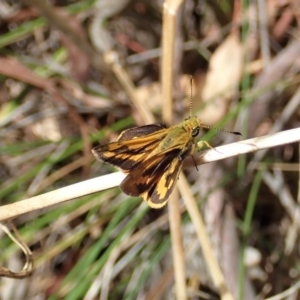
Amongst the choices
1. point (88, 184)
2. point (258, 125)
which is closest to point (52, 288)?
point (258, 125)

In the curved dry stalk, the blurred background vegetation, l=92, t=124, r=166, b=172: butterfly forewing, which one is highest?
the blurred background vegetation

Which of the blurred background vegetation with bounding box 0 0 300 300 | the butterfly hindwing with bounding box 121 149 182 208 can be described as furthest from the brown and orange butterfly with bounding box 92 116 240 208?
the blurred background vegetation with bounding box 0 0 300 300

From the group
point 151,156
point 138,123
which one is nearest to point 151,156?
point 151,156

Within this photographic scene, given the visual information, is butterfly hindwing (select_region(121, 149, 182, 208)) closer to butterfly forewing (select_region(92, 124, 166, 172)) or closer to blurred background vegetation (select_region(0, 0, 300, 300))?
butterfly forewing (select_region(92, 124, 166, 172))

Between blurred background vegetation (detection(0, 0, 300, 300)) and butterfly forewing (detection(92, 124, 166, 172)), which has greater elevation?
blurred background vegetation (detection(0, 0, 300, 300))

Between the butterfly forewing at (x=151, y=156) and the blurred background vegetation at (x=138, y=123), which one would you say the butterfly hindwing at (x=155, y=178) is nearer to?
the butterfly forewing at (x=151, y=156)

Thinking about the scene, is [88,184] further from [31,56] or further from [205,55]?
[31,56]
